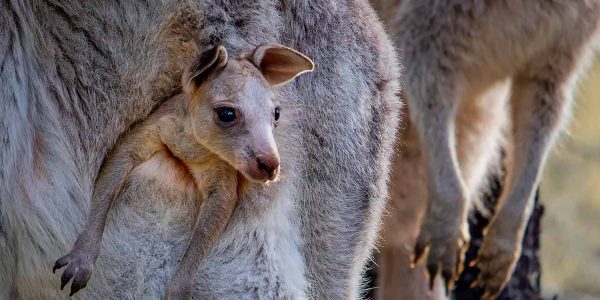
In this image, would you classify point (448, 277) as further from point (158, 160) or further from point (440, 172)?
point (158, 160)

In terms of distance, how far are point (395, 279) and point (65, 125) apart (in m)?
3.72

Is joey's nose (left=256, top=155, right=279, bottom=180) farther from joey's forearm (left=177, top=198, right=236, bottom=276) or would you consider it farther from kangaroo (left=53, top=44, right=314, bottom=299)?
joey's forearm (left=177, top=198, right=236, bottom=276)

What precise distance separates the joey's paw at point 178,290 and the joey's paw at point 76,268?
237 millimetres

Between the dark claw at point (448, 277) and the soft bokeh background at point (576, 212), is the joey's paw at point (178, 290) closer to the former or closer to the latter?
the dark claw at point (448, 277)

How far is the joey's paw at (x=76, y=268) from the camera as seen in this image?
3.06 metres

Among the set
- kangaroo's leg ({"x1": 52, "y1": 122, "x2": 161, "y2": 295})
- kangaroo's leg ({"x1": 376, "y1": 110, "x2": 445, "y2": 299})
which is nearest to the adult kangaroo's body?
kangaroo's leg ({"x1": 52, "y1": 122, "x2": 161, "y2": 295})

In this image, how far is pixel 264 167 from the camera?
302cm

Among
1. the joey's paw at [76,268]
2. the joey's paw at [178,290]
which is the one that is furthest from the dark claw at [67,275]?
the joey's paw at [178,290]

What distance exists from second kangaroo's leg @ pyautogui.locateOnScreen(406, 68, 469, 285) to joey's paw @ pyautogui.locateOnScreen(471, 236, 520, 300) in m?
0.12

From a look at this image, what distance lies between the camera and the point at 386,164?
4055mm

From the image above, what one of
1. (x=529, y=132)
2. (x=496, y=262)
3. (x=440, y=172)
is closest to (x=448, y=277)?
(x=496, y=262)

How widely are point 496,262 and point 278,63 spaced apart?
113 inches

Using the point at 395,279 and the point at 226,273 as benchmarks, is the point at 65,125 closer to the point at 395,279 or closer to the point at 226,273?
the point at 226,273

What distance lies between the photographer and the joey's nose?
118 inches
